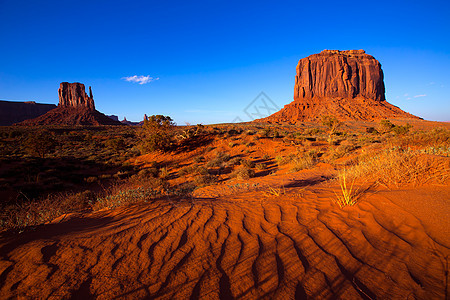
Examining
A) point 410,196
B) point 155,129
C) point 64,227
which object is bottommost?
point 64,227

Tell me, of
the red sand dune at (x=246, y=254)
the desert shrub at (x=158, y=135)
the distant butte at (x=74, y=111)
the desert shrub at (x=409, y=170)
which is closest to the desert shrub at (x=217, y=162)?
the desert shrub at (x=158, y=135)

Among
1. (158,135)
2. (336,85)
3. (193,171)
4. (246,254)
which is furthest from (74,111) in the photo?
(336,85)

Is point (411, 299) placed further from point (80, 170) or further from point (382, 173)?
point (80, 170)

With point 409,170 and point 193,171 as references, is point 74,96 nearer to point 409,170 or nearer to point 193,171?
point 193,171

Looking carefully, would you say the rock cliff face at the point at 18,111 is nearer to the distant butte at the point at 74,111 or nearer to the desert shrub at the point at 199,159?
the distant butte at the point at 74,111

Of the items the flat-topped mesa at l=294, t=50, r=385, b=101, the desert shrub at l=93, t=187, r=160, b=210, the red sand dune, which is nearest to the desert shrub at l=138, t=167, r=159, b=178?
the desert shrub at l=93, t=187, r=160, b=210

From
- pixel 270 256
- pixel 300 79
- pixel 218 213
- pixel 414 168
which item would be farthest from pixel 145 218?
pixel 300 79
